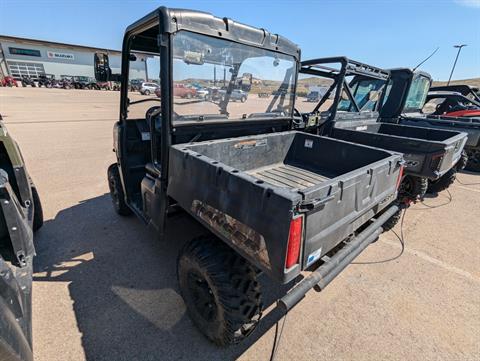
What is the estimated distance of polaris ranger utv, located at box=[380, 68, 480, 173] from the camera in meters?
6.31

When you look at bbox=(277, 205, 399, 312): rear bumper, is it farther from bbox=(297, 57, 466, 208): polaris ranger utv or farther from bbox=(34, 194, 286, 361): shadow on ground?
bbox=(297, 57, 466, 208): polaris ranger utv

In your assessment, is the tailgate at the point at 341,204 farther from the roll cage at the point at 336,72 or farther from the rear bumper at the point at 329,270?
the roll cage at the point at 336,72

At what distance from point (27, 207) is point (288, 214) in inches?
114

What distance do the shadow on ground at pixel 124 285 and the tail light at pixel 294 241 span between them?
111cm

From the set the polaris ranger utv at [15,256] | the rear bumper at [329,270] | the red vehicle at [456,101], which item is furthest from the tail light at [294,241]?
the red vehicle at [456,101]

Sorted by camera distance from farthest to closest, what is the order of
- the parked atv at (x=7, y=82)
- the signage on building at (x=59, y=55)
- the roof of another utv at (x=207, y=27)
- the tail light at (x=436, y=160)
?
the signage on building at (x=59, y=55) < the parked atv at (x=7, y=82) < the tail light at (x=436, y=160) < the roof of another utv at (x=207, y=27)

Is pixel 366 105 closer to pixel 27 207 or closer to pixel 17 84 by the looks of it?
pixel 27 207

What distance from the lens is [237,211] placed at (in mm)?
1552

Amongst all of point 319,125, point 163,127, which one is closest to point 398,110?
point 319,125

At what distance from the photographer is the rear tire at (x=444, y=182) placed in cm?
501

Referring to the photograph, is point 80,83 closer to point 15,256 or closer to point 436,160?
point 15,256

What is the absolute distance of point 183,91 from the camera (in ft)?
7.66

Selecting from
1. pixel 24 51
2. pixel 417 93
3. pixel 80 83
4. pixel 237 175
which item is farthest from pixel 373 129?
pixel 24 51

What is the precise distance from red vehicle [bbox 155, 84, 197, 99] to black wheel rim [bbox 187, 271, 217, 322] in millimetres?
1590
